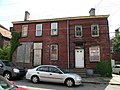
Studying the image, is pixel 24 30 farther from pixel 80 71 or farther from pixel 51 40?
pixel 80 71

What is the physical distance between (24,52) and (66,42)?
18.3 feet

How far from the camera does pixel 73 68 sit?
21.6m

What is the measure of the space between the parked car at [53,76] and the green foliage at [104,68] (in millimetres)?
7273

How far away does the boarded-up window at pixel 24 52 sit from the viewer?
76.0 feet

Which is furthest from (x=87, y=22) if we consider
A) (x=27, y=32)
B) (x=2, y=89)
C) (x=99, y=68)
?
(x=2, y=89)

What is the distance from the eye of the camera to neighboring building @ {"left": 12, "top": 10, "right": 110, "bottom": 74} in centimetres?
2155

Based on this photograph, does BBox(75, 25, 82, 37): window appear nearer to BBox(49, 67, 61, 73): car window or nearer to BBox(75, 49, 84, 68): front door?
BBox(75, 49, 84, 68): front door

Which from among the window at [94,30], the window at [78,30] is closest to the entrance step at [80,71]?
the window at [78,30]

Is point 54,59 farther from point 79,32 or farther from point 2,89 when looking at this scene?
point 2,89

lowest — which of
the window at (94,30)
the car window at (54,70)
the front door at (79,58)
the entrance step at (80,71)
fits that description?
the entrance step at (80,71)

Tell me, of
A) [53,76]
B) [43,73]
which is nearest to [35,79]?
[43,73]

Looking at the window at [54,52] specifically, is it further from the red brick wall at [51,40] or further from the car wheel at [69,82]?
the car wheel at [69,82]

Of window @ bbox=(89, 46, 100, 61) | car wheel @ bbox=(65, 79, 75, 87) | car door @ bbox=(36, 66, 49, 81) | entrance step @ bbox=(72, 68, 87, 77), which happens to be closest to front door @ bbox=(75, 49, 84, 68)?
entrance step @ bbox=(72, 68, 87, 77)

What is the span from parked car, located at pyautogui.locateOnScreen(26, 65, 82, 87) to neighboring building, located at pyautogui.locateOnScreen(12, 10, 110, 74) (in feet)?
24.7
